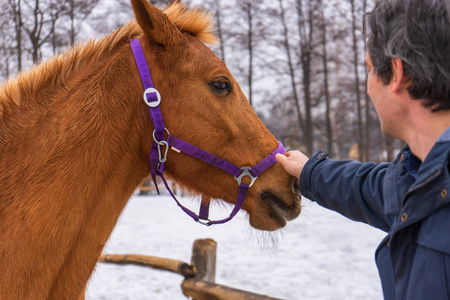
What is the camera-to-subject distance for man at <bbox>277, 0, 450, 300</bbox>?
980 millimetres

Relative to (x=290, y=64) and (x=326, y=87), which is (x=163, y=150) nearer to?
(x=290, y=64)

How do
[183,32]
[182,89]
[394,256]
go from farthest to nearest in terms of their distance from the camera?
1. [183,32]
2. [182,89]
3. [394,256]

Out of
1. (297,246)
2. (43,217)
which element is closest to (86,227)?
(43,217)

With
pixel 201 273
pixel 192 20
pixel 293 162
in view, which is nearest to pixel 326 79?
pixel 201 273

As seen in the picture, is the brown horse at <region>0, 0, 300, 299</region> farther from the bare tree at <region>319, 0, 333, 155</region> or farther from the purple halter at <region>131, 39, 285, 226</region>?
the bare tree at <region>319, 0, 333, 155</region>

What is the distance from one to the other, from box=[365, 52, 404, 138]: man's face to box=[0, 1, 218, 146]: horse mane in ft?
3.77

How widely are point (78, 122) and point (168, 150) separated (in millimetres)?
444

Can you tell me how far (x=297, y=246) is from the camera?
7.05 metres

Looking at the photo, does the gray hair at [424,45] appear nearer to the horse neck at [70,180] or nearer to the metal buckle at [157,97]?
the metal buckle at [157,97]

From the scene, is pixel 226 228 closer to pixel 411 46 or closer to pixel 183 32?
pixel 183 32

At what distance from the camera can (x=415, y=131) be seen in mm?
1123

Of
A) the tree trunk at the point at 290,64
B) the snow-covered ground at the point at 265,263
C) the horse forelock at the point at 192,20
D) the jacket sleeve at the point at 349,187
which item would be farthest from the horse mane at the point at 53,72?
the tree trunk at the point at 290,64

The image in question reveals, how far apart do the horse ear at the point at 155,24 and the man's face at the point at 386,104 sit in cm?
101

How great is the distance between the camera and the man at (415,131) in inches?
38.6
